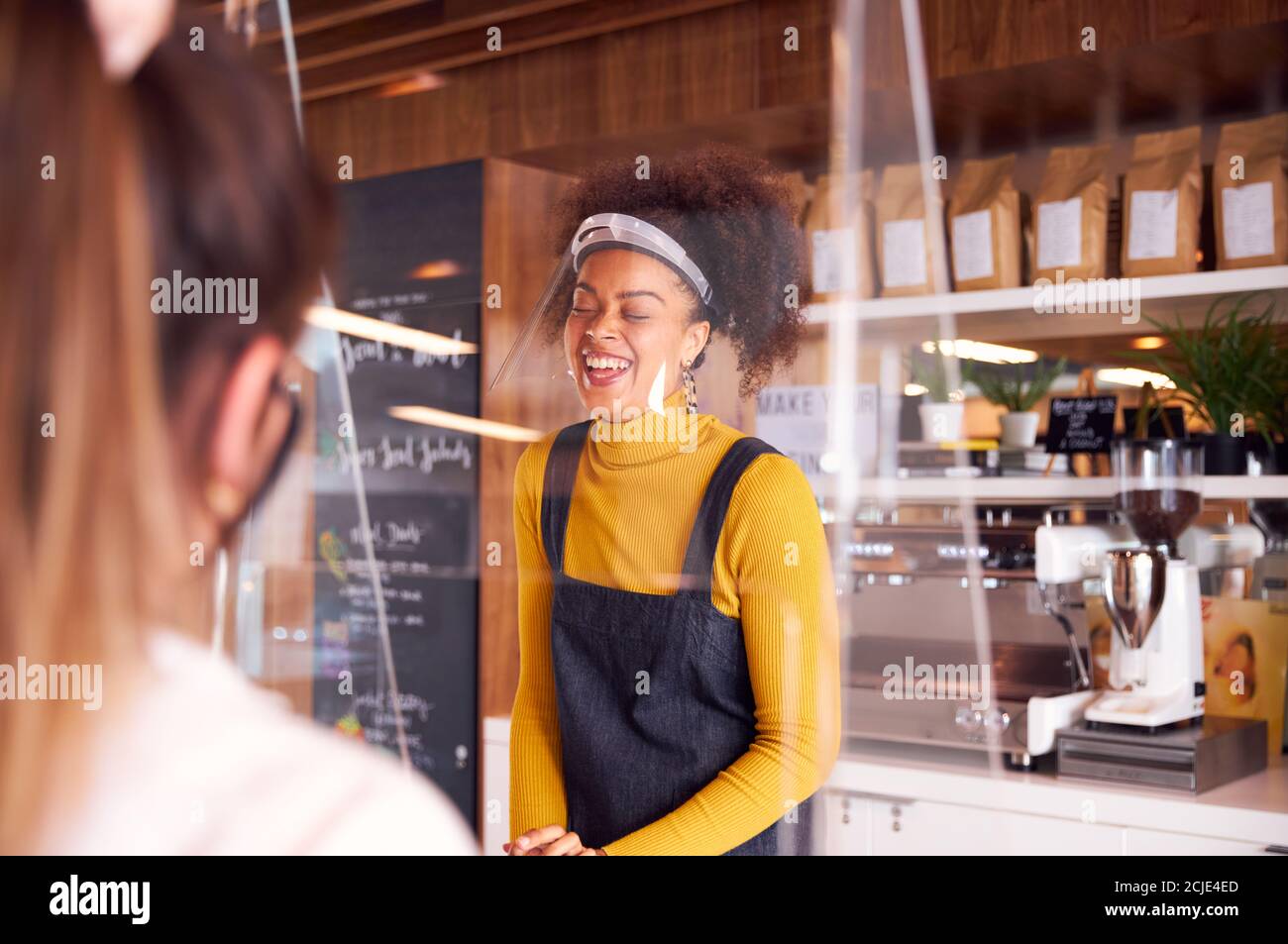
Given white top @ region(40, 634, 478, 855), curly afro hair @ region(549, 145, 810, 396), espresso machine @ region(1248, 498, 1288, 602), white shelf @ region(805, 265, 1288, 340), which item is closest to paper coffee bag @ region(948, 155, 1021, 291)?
white shelf @ region(805, 265, 1288, 340)

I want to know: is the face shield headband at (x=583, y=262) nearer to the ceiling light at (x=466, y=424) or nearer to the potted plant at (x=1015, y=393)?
the ceiling light at (x=466, y=424)

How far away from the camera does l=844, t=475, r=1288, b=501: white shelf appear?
5.48 feet

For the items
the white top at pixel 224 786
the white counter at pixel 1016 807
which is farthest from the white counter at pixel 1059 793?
the white top at pixel 224 786

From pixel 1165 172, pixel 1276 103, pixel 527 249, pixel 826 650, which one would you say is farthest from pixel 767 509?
pixel 1276 103

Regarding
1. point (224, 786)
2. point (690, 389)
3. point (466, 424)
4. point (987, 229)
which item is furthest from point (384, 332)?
point (224, 786)

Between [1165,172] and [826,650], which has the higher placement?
[1165,172]

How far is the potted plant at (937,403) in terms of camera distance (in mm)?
1771

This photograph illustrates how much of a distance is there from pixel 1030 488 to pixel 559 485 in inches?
33.6

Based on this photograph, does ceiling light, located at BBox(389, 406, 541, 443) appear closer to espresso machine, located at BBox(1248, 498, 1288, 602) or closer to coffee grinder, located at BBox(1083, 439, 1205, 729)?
coffee grinder, located at BBox(1083, 439, 1205, 729)

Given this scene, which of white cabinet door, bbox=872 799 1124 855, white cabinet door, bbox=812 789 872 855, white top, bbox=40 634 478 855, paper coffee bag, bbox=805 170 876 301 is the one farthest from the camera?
white cabinet door, bbox=872 799 1124 855

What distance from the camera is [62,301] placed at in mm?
518

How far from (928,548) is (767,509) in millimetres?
681

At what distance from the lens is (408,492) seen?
1538mm

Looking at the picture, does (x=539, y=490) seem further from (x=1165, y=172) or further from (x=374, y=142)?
(x=1165, y=172)
